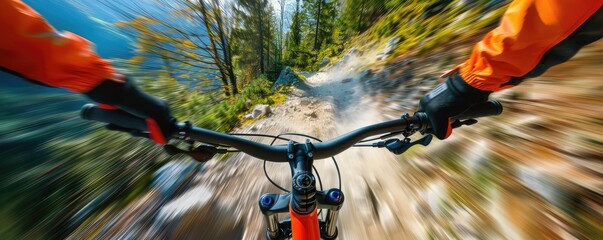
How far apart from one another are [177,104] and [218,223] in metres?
5.25

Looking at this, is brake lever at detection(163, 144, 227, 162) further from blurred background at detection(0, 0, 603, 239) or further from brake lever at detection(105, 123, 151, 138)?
blurred background at detection(0, 0, 603, 239)

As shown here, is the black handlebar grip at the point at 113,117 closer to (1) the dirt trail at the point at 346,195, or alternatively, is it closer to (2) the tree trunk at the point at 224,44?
(1) the dirt trail at the point at 346,195

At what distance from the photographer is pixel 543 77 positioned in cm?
230

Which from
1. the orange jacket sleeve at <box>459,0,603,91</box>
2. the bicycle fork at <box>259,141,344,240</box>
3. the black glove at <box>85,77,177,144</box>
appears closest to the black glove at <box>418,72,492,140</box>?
the orange jacket sleeve at <box>459,0,603,91</box>

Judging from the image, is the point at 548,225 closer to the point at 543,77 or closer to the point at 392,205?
the point at 392,205

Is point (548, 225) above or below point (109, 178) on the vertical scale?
below

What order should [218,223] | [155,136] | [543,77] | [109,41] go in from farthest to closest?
[109,41] → [543,77] → [218,223] → [155,136]

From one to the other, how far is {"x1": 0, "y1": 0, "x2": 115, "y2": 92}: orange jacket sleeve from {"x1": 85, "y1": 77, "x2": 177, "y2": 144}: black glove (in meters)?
0.04

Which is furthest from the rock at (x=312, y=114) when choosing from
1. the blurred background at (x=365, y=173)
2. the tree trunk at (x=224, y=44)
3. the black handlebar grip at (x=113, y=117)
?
the tree trunk at (x=224, y=44)

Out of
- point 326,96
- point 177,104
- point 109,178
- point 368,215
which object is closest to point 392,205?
point 368,215

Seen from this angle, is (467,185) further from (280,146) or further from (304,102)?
(304,102)

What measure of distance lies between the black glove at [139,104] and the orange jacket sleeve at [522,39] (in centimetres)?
153

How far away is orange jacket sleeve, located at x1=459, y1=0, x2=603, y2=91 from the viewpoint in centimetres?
71

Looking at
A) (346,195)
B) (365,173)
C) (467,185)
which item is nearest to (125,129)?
(346,195)
